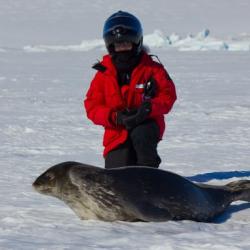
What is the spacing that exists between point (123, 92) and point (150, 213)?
0.99 metres

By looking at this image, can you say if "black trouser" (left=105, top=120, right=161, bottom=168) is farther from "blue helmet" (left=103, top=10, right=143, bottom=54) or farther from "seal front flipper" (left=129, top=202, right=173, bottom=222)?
"seal front flipper" (left=129, top=202, right=173, bottom=222)

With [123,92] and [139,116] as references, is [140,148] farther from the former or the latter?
[123,92]

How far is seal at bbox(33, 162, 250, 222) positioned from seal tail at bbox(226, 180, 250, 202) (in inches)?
6.9

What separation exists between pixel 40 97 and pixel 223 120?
161 inches

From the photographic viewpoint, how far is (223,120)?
723 centimetres

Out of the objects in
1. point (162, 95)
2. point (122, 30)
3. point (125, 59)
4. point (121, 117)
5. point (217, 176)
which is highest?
point (122, 30)

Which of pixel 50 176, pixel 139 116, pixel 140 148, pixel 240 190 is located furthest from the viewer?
pixel 140 148

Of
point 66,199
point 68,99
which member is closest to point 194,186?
point 66,199

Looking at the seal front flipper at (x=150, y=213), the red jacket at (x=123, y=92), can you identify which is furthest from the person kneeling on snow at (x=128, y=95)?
the seal front flipper at (x=150, y=213)

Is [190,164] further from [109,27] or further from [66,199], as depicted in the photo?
[66,199]

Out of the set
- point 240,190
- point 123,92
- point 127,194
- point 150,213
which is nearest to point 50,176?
point 127,194

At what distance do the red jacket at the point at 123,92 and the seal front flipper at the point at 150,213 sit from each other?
0.82 meters

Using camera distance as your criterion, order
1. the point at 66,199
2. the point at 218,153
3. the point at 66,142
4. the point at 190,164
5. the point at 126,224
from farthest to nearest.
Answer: the point at 66,142 < the point at 218,153 < the point at 190,164 < the point at 66,199 < the point at 126,224

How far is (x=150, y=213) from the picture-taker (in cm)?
241
